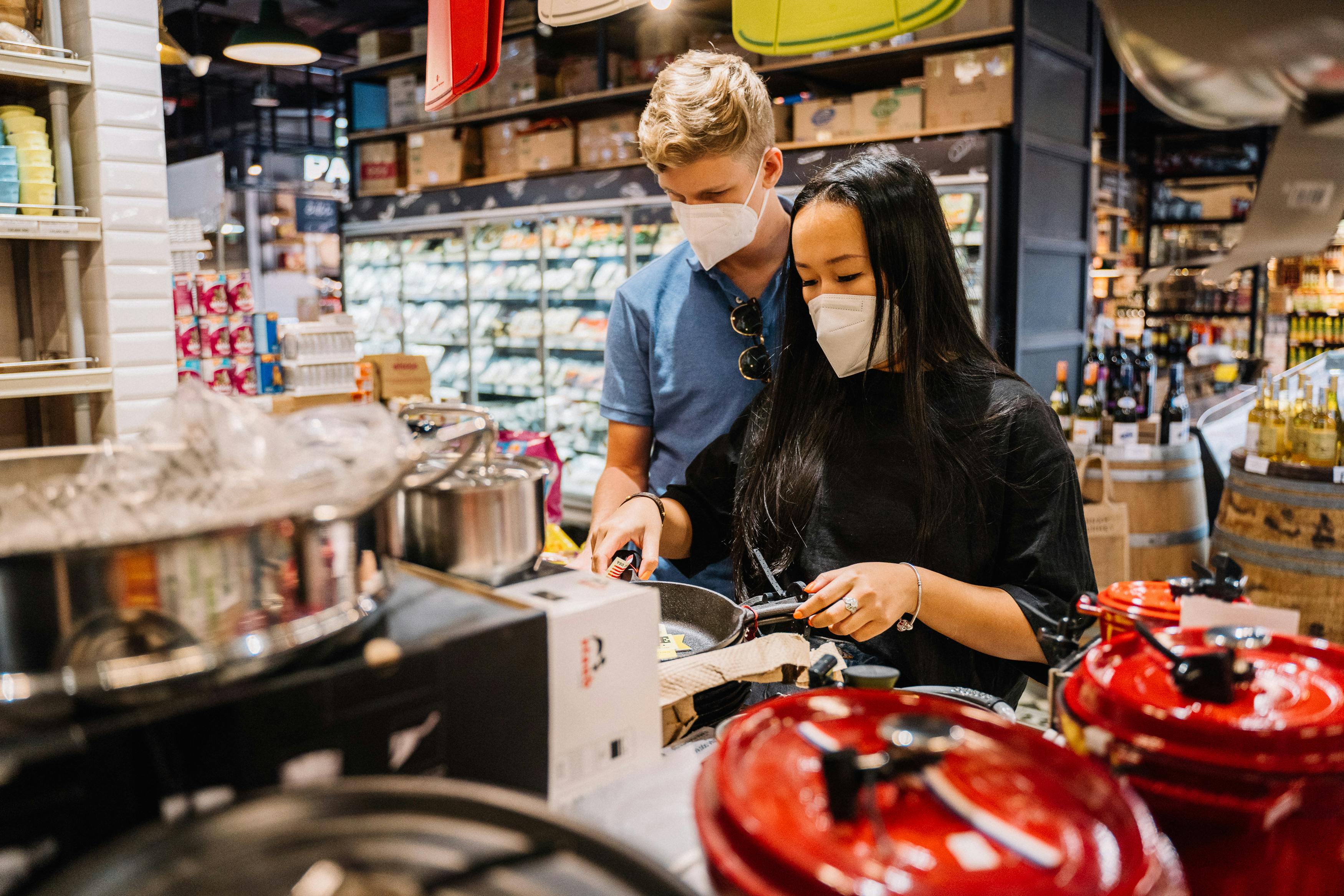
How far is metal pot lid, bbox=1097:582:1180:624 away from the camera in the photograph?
0.99 meters

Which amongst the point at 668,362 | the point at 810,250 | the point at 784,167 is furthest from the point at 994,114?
the point at 810,250

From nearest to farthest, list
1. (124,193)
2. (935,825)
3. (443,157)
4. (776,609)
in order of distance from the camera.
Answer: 1. (935,825)
2. (776,609)
3. (124,193)
4. (443,157)

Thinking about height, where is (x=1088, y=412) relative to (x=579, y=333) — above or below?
below

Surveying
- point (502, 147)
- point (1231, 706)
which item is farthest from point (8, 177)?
point (502, 147)

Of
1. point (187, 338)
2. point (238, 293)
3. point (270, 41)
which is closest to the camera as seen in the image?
point (187, 338)

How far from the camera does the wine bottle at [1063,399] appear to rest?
468 cm

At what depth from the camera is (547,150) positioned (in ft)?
19.9

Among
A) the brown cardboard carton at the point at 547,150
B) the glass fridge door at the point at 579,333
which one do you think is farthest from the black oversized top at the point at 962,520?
the brown cardboard carton at the point at 547,150

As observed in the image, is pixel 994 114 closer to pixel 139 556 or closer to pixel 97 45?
pixel 97 45

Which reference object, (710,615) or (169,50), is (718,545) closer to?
(710,615)

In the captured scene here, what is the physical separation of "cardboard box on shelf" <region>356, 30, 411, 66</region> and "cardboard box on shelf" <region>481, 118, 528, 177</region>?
109 cm

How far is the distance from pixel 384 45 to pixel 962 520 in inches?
264

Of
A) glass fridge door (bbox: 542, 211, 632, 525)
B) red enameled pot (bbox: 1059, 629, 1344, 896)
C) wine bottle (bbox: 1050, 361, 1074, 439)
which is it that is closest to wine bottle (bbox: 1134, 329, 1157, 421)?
wine bottle (bbox: 1050, 361, 1074, 439)

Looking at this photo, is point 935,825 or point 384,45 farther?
point 384,45
